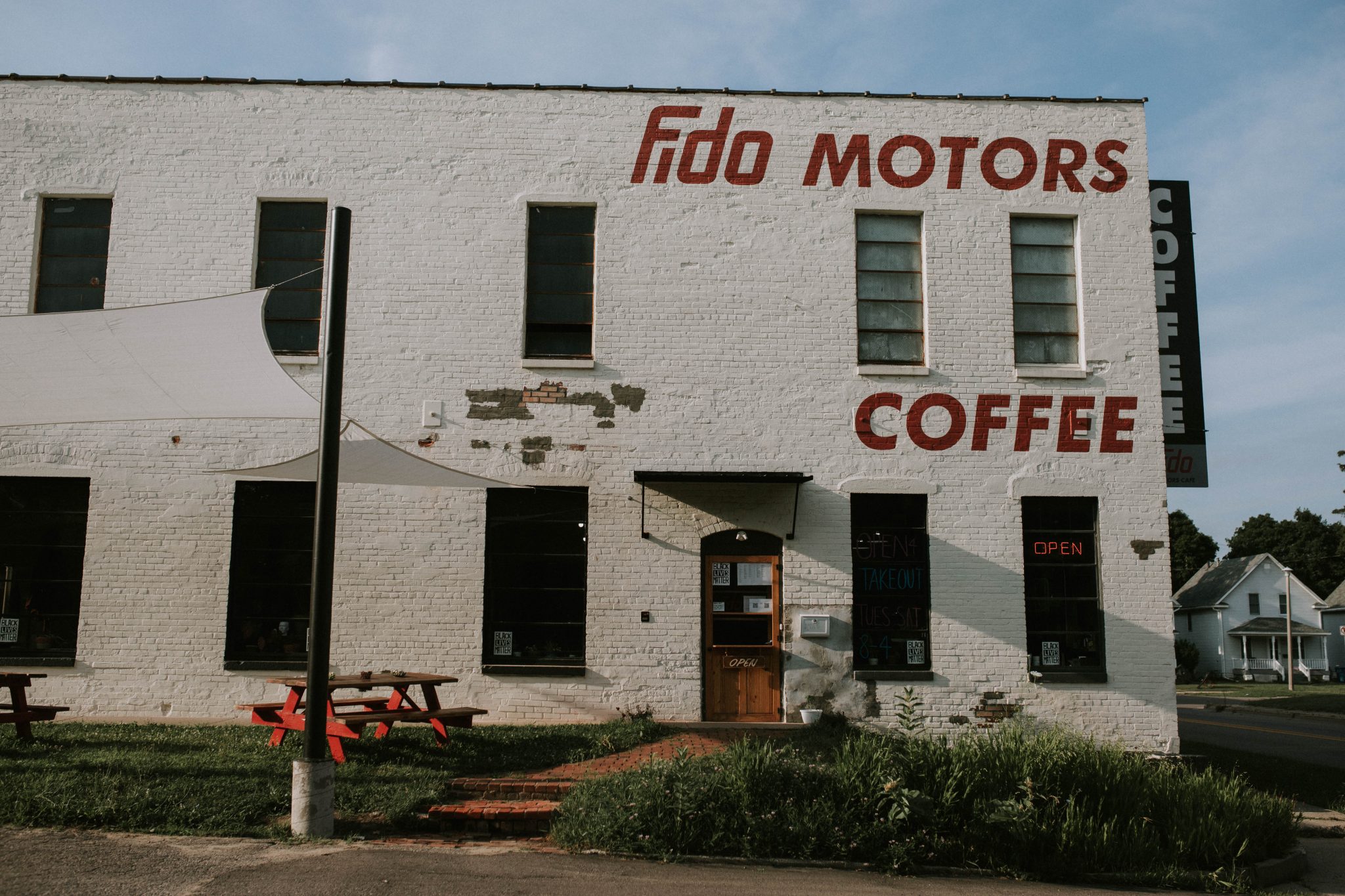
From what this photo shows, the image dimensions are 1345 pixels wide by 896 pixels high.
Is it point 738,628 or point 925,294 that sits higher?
point 925,294

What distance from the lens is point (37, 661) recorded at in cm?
1118

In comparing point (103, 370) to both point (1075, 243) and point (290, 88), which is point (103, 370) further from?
point (1075, 243)

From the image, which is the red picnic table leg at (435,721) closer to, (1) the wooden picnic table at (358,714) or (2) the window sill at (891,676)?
(1) the wooden picnic table at (358,714)

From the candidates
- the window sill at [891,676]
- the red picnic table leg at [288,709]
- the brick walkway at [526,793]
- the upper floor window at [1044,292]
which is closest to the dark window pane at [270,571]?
the red picnic table leg at [288,709]

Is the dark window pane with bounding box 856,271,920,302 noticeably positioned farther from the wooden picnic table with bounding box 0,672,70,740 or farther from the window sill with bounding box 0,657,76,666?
the window sill with bounding box 0,657,76,666

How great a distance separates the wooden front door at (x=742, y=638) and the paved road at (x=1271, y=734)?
8.13m

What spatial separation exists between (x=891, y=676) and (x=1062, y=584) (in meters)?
2.33

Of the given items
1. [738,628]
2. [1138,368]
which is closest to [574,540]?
[738,628]

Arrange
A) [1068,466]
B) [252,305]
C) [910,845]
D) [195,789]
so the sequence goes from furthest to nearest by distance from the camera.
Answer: [1068,466], [252,305], [195,789], [910,845]

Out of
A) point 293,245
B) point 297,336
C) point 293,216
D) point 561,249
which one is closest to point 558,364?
point 561,249

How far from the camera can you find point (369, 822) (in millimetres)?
7312

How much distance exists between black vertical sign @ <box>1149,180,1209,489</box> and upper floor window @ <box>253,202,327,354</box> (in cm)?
1047

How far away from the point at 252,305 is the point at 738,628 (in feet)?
20.4

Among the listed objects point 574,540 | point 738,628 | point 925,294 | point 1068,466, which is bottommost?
point 738,628
